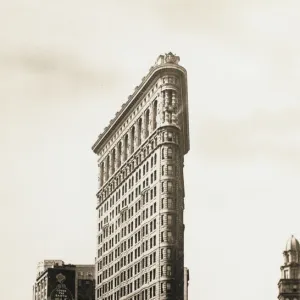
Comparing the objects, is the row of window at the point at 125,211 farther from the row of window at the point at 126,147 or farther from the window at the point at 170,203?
the row of window at the point at 126,147

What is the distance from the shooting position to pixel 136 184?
165750 mm

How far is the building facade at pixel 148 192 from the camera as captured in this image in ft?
481

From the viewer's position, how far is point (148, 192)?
512ft

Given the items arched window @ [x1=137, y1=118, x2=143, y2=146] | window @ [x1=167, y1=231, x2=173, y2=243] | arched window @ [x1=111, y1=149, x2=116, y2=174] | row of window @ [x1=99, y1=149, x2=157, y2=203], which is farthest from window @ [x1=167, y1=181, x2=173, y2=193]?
arched window @ [x1=111, y1=149, x2=116, y2=174]

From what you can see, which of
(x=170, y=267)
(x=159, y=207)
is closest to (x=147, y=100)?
(x=159, y=207)

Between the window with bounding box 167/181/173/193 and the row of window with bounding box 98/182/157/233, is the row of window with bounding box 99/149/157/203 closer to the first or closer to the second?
the row of window with bounding box 98/182/157/233

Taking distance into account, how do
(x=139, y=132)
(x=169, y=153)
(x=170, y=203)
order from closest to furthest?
(x=170, y=203) < (x=169, y=153) < (x=139, y=132)

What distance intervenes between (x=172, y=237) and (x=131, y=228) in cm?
2187

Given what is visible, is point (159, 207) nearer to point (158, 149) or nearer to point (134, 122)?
point (158, 149)

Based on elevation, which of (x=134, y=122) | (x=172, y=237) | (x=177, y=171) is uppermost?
(x=134, y=122)

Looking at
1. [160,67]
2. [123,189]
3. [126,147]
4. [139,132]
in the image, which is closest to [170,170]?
[160,67]

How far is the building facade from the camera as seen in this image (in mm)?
146625

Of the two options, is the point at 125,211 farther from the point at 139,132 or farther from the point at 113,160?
the point at 113,160

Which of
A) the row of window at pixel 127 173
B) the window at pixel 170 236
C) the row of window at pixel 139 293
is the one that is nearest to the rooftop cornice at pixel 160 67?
the row of window at pixel 127 173
